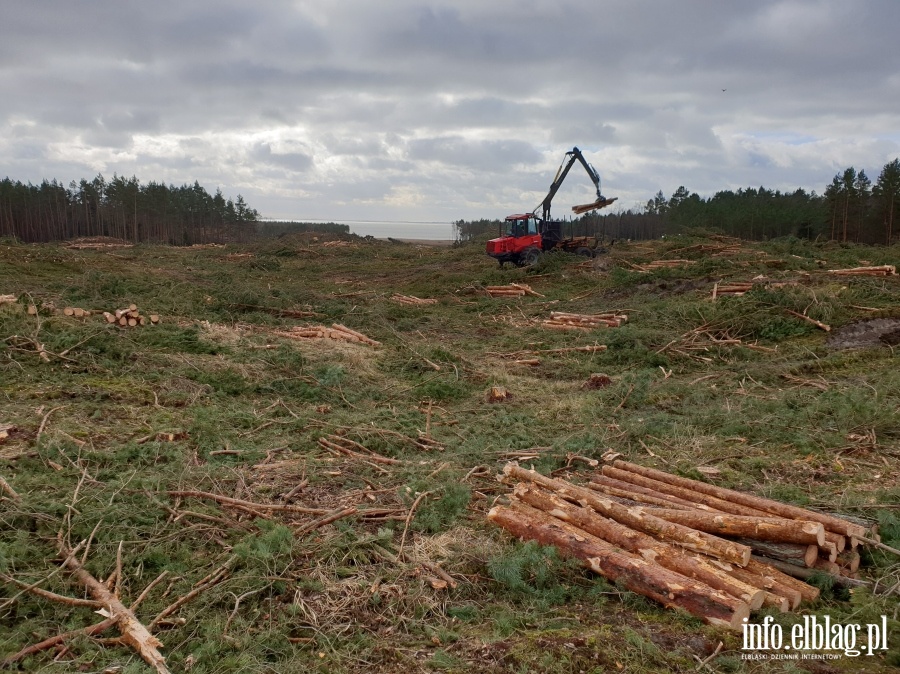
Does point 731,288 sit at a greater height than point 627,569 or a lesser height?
greater

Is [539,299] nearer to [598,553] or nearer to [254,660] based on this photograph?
[598,553]

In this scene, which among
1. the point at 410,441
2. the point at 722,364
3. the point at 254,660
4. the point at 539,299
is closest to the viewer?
A: the point at 254,660

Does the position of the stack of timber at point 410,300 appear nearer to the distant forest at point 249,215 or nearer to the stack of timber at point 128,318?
the stack of timber at point 128,318

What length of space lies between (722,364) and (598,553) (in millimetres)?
8774

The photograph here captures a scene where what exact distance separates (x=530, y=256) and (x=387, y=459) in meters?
21.1

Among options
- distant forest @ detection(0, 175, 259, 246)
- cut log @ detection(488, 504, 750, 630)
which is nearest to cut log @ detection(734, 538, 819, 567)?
cut log @ detection(488, 504, 750, 630)

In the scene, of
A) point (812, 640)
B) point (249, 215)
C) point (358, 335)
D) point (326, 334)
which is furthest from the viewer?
point (249, 215)

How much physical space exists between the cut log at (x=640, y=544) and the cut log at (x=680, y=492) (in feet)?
2.75

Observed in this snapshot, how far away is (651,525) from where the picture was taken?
457 cm

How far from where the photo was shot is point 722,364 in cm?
1192

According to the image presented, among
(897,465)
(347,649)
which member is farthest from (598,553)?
(897,465)

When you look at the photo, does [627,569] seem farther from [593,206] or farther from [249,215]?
[249,215]

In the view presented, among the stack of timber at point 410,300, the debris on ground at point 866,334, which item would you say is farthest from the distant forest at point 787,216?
the debris on ground at point 866,334

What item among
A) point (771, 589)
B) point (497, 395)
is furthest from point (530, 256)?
point (771, 589)
